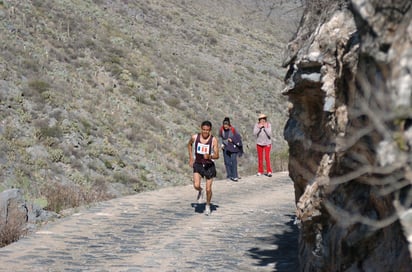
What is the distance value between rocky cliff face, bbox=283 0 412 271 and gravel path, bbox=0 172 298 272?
6.08ft

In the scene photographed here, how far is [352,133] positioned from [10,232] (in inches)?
262

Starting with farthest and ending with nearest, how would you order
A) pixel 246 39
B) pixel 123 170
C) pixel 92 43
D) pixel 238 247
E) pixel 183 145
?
pixel 246 39 → pixel 92 43 → pixel 183 145 → pixel 123 170 → pixel 238 247

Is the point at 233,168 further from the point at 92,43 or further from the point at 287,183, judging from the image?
the point at 92,43

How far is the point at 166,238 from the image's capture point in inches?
433

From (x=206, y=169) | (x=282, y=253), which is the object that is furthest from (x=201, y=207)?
(x=282, y=253)

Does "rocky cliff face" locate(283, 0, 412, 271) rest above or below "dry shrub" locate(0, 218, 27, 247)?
above

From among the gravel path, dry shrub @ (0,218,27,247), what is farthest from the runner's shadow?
dry shrub @ (0,218,27,247)

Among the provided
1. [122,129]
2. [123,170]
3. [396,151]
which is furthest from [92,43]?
[396,151]

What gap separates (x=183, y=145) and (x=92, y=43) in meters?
7.40

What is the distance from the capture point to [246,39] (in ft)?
158

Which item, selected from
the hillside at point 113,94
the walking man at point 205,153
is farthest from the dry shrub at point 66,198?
the walking man at point 205,153

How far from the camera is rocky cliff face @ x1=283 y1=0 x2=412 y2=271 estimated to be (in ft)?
14.7

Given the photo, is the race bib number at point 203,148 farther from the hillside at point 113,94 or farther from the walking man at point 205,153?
the hillside at point 113,94

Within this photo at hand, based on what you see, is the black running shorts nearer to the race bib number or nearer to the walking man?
the walking man
